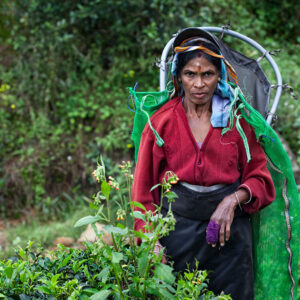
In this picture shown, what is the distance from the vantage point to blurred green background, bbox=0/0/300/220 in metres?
5.30

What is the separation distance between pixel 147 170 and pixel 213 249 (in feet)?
1.84

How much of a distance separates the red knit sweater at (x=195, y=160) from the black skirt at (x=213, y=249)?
92mm

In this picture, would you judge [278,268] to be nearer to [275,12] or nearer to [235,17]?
[235,17]

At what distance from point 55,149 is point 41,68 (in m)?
1.08

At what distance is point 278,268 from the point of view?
8.58 ft

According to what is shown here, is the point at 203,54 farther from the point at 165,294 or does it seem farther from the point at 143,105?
the point at 165,294

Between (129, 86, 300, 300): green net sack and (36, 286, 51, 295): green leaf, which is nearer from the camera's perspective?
(36, 286, 51, 295): green leaf

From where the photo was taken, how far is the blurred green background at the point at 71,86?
530 centimetres

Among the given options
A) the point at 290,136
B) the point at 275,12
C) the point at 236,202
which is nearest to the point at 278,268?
the point at 236,202

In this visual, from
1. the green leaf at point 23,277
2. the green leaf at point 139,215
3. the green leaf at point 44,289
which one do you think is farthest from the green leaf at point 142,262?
the green leaf at point 23,277

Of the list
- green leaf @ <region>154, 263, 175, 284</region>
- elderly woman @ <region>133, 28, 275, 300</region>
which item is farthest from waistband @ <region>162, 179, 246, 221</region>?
green leaf @ <region>154, 263, 175, 284</region>

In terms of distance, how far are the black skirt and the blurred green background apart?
2.73 meters

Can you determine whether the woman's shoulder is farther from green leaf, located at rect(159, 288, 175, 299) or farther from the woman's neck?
green leaf, located at rect(159, 288, 175, 299)

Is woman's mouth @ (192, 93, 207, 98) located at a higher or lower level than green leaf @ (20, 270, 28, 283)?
higher
